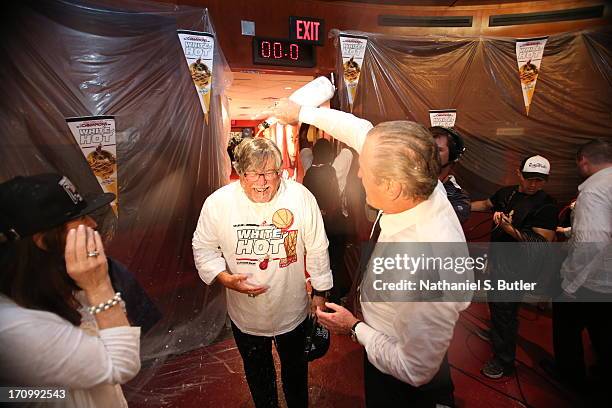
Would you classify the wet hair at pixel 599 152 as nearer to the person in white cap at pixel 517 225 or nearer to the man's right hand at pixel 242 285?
the person in white cap at pixel 517 225

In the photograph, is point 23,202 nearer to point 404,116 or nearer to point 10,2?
point 10,2

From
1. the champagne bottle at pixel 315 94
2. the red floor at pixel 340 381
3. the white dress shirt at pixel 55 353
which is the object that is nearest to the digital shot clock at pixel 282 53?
the champagne bottle at pixel 315 94

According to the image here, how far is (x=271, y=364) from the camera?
1.86m

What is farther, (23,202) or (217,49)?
(217,49)

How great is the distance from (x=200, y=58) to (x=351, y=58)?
4.95 feet

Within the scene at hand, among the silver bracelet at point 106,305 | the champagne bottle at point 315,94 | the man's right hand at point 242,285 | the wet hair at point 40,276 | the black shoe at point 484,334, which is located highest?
the champagne bottle at point 315,94

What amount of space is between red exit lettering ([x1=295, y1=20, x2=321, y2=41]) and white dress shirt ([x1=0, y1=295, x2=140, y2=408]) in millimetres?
3806

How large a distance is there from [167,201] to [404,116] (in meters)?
2.74

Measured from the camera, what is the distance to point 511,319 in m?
2.41

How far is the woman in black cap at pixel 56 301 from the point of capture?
30.4 inches

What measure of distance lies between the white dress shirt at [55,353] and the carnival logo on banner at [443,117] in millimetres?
3708

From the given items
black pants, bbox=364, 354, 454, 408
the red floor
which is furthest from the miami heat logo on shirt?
the red floor

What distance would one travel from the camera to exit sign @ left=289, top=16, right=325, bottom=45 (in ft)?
12.2

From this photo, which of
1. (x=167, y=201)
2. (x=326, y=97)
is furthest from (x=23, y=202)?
(x=167, y=201)
